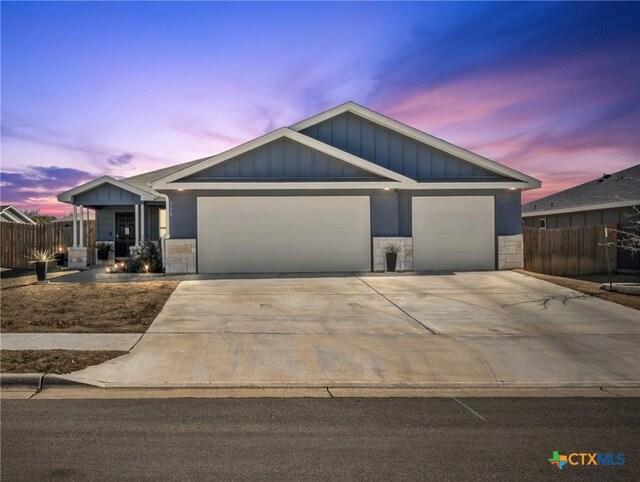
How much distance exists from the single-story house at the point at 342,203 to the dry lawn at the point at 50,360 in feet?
29.9

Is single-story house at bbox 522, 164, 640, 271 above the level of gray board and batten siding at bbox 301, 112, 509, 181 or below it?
below

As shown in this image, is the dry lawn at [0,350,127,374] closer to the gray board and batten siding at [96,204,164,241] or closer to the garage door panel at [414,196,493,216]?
the garage door panel at [414,196,493,216]

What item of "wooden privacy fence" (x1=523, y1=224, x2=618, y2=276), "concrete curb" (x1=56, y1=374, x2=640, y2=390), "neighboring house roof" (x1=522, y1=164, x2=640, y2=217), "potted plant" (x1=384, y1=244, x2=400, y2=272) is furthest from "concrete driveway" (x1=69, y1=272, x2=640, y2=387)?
"neighboring house roof" (x1=522, y1=164, x2=640, y2=217)

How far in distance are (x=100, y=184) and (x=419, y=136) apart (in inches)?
557

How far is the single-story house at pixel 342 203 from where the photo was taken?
16.3 meters

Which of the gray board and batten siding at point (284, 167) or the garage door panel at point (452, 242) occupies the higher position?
the gray board and batten siding at point (284, 167)

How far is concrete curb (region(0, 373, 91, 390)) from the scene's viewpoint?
6.04m

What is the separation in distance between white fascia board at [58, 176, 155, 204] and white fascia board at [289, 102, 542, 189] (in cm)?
727

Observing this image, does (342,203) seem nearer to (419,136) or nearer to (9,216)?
(419,136)

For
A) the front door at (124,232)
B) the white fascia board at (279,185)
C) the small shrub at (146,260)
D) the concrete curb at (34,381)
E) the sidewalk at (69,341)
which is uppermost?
the white fascia board at (279,185)

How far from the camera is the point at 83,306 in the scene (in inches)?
431

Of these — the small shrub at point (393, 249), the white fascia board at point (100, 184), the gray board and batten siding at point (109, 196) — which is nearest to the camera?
the small shrub at point (393, 249)

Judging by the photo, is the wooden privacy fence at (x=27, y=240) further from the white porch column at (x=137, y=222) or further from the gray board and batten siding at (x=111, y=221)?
the white porch column at (x=137, y=222)

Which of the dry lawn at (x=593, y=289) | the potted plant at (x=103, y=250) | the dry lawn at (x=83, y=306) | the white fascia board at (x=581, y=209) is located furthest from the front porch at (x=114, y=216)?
the white fascia board at (x=581, y=209)
